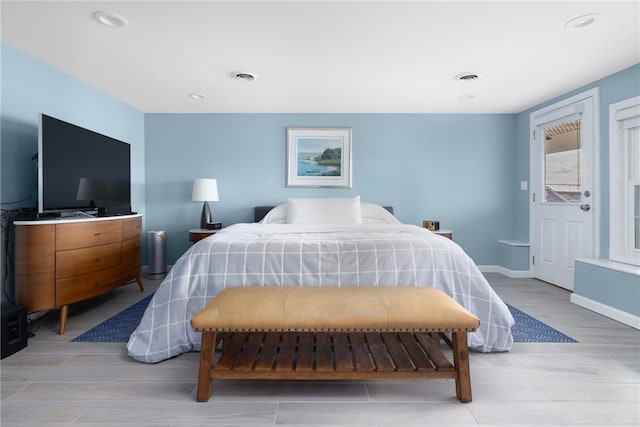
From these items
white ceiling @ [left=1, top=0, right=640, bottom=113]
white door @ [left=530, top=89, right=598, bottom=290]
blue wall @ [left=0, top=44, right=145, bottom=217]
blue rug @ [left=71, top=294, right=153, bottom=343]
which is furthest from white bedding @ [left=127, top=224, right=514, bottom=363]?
white door @ [left=530, top=89, right=598, bottom=290]

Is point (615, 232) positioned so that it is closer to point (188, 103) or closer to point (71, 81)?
point (188, 103)

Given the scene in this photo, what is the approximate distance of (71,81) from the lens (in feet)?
10.1

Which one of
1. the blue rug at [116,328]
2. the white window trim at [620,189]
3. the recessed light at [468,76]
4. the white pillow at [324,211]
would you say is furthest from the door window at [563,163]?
the blue rug at [116,328]

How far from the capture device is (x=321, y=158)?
4.36 m

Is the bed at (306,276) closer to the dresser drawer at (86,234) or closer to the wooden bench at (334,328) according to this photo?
the wooden bench at (334,328)

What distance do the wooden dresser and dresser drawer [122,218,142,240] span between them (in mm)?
106

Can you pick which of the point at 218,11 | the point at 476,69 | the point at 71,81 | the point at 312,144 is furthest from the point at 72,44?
the point at 476,69

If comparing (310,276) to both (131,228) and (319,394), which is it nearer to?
(319,394)

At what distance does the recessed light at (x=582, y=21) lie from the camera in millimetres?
2066

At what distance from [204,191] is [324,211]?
1.49 metres

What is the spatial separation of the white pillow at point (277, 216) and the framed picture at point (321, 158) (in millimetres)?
487

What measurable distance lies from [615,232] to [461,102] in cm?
198

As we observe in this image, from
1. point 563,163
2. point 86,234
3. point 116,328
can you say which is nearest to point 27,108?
point 86,234

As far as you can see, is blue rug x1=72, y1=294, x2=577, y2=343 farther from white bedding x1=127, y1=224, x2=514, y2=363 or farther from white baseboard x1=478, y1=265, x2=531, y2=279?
white baseboard x1=478, y1=265, x2=531, y2=279
